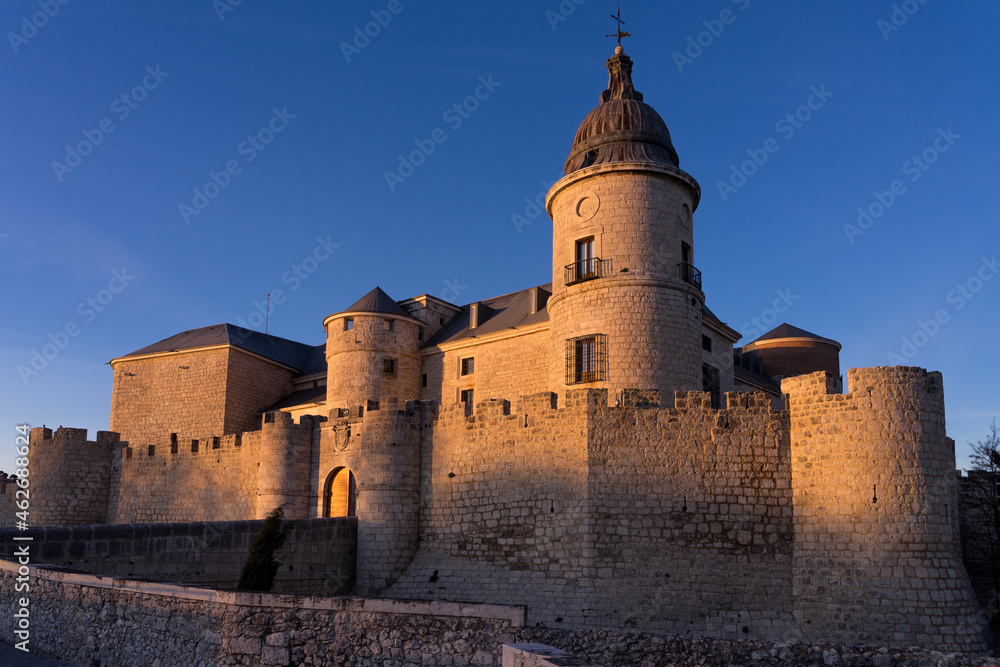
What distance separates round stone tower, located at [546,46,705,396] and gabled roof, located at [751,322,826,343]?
1711 centimetres

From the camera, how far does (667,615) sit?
1495 cm

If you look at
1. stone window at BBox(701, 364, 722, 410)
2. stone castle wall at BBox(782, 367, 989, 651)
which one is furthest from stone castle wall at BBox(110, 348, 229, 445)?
stone castle wall at BBox(782, 367, 989, 651)

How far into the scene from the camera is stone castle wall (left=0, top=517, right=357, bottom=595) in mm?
15078

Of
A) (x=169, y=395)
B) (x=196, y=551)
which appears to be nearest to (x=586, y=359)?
(x=196, y=551)

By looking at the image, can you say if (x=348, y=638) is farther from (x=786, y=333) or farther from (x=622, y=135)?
(x=786, y=333)

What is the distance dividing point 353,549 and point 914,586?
473 inches

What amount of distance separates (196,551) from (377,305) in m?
14.2

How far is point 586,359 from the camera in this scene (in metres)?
20.5

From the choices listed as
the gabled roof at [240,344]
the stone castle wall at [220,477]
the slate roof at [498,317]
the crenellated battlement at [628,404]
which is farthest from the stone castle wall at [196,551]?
the gabled roof at [240,344]

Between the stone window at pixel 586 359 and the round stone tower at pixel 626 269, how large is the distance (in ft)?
0.08

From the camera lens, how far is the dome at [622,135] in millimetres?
21344

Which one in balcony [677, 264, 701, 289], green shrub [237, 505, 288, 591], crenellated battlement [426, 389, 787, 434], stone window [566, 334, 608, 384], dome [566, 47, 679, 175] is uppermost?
dome [566, 47, 679, 175]

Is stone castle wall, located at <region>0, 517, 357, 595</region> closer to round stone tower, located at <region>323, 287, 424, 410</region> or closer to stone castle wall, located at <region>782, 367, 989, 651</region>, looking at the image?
round stone tower, located at <region>323, 287, 424, 410</region>

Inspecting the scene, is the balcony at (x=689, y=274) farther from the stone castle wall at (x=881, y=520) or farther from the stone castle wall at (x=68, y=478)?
the stone castle wall at (x=68, y=478)
